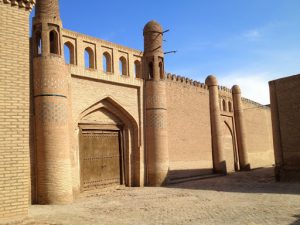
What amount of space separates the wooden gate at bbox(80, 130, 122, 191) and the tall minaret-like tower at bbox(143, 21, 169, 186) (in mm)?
1525

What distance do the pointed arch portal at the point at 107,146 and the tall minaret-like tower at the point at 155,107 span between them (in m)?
0.70

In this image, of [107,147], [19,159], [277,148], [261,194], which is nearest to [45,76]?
[107,147]

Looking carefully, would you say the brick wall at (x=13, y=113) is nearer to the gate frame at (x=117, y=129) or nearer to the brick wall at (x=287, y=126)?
the gate frame at (x=117, y=129)

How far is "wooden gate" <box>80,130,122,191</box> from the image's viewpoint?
1262 centimetres

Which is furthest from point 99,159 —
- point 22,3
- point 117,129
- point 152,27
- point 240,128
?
point 240,128

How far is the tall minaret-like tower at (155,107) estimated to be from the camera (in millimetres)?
14826

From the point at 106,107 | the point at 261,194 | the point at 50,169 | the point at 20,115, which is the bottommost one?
the point at 261,194

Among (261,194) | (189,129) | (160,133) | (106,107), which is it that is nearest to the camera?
(261,194)

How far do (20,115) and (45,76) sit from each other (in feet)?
16.5

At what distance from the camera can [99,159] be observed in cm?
1326

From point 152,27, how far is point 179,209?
30.8ft

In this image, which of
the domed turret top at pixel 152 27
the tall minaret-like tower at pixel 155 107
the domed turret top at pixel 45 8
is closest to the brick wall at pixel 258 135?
the tall minaret-like tower at pixel 155 107

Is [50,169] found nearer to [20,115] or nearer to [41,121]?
[41,121]

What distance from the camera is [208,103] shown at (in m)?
20.4
